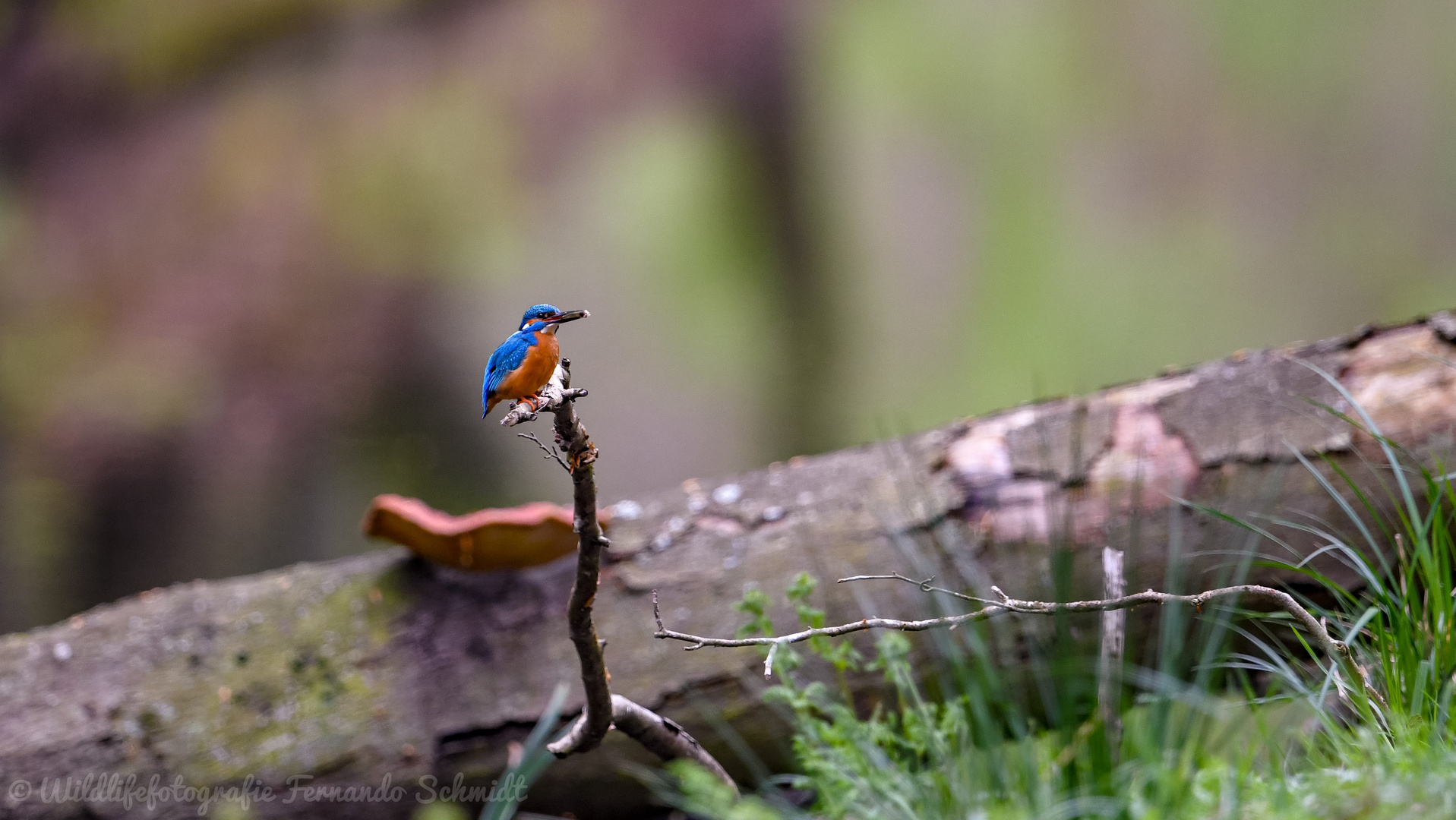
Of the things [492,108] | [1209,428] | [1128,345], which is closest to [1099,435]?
[1209,428]

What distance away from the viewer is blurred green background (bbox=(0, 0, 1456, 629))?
2.15m

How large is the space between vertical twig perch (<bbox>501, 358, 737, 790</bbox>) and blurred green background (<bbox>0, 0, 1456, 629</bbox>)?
55.8 inches

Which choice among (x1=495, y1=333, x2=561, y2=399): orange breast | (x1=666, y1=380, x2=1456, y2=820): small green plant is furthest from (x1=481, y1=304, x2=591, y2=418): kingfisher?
(x1=666, y1=380, x2=1456, y2=820): small green plant

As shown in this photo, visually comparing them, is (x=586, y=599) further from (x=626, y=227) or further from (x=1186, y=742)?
(x=626, y=227)

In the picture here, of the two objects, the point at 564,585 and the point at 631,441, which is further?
the point at 631,441

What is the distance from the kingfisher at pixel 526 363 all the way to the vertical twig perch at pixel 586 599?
1cm

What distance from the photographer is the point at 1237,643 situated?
47.3 inches

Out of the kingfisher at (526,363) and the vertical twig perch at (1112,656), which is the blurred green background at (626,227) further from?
the kingfisher at (526,363)

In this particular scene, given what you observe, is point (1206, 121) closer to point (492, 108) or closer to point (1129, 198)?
point (1129, 198)

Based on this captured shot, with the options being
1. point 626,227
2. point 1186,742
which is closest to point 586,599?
point 1186,742

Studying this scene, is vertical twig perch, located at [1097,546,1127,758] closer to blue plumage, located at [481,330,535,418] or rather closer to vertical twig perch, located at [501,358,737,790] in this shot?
vertical twig perch, located at [501,358,737,790]

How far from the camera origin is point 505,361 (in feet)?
2.11

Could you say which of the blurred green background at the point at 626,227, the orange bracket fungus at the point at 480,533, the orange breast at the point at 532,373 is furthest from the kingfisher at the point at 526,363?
the blurred green background at the point at 626,227

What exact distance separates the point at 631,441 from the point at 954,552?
1.18 metres
